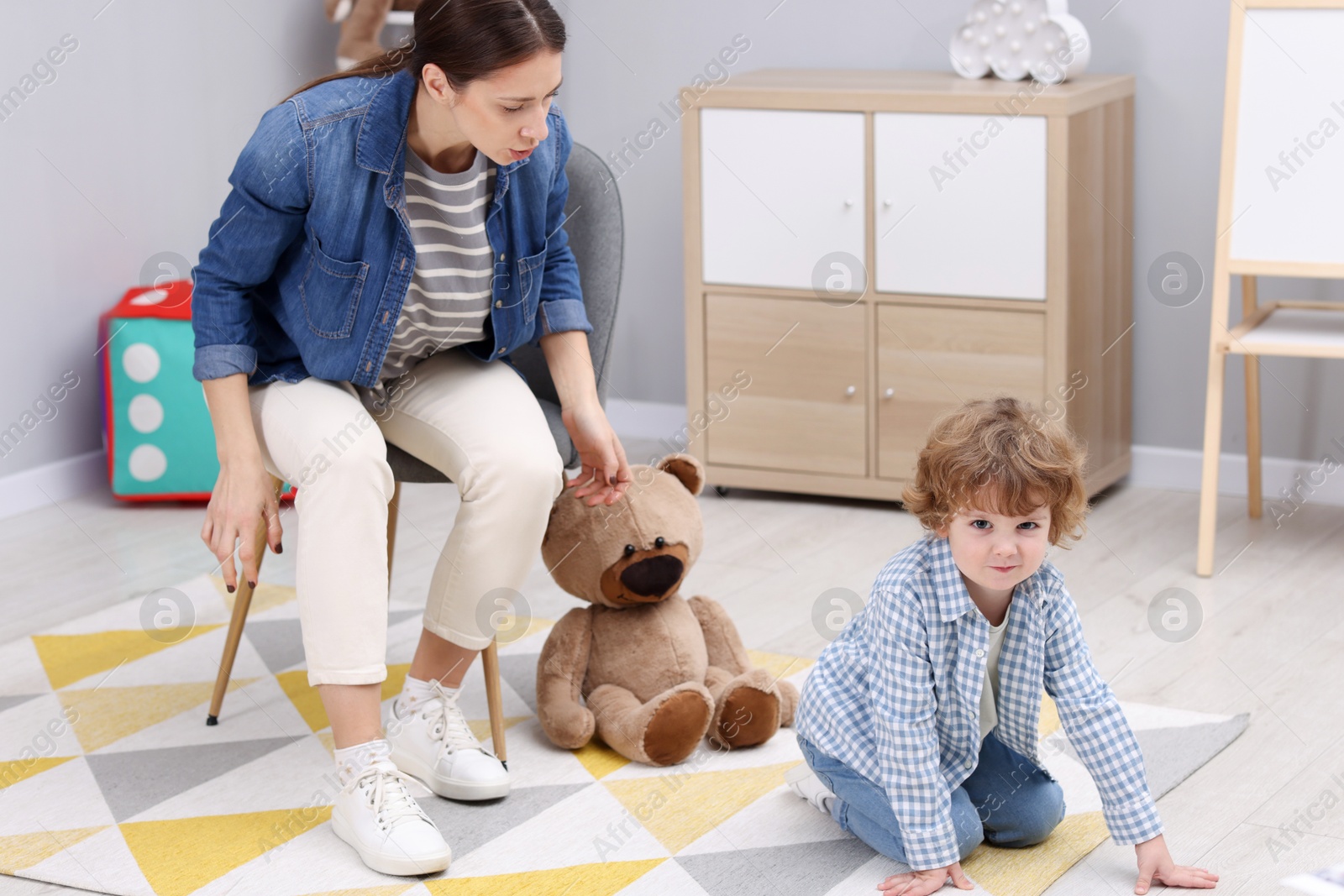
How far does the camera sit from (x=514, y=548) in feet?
5.55

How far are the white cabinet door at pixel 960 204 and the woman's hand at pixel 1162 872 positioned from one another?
1.42 metres

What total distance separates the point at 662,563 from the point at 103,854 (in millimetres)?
682

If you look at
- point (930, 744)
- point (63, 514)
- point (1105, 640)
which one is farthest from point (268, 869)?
point (63, 514)

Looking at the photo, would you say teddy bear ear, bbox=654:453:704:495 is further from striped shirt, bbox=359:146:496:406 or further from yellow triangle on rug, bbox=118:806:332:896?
yellow triangle on rug, bbox=118:806:332:896

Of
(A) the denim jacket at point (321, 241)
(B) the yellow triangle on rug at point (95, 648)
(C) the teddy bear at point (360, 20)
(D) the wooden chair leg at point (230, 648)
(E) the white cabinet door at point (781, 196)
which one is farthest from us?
(C) the teddy bear at point (360, 20)

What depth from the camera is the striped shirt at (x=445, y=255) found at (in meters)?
1.67

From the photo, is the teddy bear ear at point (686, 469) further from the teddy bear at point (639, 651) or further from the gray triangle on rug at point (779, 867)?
the gray triangle on rug at point (779, 867)

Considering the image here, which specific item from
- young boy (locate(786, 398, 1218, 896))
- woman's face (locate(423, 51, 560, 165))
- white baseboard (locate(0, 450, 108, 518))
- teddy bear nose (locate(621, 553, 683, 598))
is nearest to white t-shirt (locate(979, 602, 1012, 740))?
young boy (locate(786, 398, 1218, 896))

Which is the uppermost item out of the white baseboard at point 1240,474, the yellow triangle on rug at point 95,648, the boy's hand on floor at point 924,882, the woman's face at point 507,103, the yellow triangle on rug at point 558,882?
the woman's face at point 507,103

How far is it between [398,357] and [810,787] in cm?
66

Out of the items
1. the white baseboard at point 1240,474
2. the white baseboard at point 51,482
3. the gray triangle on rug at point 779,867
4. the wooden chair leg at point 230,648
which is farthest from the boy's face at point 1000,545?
the white baseboard at point 51,482

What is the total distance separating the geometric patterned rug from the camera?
60.3 inches

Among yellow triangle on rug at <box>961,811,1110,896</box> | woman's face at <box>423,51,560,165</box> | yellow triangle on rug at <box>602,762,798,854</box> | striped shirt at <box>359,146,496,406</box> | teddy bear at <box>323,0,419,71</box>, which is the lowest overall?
yellow triangle on rug at <box>602,762,798,854</box>

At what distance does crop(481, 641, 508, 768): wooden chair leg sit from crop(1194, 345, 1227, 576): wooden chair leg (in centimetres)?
122
